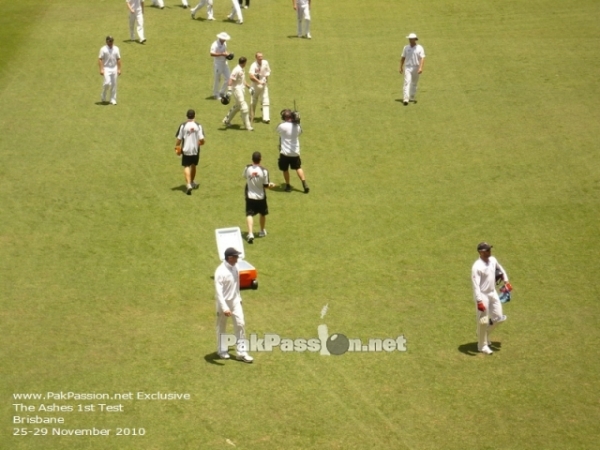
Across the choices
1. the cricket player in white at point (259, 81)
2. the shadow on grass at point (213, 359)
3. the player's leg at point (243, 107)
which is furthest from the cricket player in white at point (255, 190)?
the cricket player in white at point (259, 81)

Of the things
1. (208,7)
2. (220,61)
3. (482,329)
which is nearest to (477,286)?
(482,329)

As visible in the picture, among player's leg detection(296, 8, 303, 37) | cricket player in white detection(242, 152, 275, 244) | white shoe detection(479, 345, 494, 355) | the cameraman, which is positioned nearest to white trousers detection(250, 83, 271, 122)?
the cameraman

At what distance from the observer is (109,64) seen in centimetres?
2961

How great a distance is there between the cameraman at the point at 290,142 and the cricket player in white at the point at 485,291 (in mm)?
7855

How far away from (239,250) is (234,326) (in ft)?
9.82

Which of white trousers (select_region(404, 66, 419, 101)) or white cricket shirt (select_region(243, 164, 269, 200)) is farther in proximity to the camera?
white trousers (select_region(404, 66, 419, 101))

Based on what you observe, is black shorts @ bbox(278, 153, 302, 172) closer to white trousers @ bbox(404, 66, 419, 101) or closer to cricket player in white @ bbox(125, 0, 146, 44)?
white trousers @ bbox(404, 66, 419, 101)

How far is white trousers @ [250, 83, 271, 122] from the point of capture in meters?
28.7

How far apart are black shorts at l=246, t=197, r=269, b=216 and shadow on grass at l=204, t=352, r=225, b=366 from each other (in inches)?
198

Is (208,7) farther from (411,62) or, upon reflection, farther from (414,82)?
(411,62)

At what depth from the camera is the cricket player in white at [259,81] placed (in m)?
28.6

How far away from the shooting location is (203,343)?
1802cm

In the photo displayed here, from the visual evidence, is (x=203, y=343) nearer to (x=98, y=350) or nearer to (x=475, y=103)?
(x=98, y=350)

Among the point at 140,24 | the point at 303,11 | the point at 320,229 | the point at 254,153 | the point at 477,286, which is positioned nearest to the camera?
the point at 477,286
